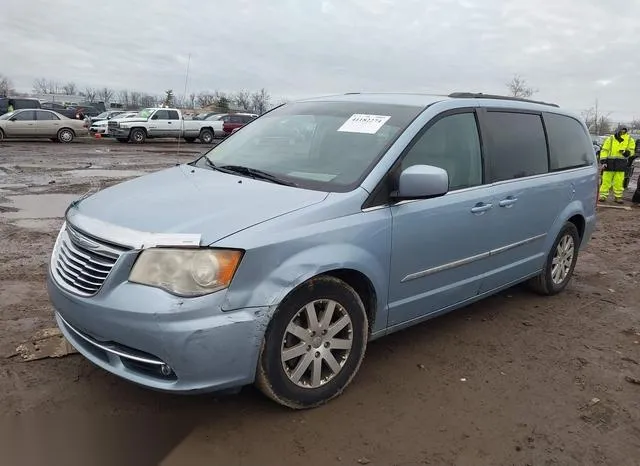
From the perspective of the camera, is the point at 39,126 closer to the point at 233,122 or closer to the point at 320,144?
the point at 233,122

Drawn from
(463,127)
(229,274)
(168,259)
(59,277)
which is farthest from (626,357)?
(59,277)

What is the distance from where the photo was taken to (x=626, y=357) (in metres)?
4.18

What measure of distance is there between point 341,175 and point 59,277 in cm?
174

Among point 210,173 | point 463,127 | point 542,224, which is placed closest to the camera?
point 210,173

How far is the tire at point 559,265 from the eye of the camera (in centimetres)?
533

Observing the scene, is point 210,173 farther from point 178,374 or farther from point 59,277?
point 178,374

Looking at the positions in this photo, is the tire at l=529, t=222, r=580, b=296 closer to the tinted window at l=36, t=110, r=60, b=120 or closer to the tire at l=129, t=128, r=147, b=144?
the tinted window at l=36, t=110, r=60, b=120

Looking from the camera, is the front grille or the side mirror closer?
the front grille

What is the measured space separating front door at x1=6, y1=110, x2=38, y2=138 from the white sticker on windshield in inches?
929

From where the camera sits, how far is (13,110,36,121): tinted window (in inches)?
925

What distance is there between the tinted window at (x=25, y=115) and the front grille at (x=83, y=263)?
924 inches

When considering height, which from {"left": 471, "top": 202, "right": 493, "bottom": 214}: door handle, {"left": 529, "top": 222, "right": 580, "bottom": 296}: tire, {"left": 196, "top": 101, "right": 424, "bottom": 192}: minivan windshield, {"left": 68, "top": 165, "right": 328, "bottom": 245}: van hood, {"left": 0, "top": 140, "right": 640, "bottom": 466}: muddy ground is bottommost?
{"left": 0, "top": 140, "right": 640, "bottom": 466}: muddy ground

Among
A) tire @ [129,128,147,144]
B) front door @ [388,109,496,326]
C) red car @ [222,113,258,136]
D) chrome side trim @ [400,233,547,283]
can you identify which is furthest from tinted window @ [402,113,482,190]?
red car @ [222,113,258,136]

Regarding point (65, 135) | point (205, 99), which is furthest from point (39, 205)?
point (205, 99)
